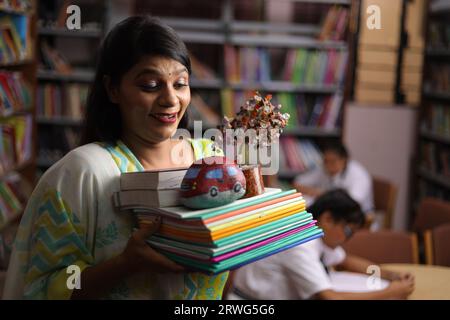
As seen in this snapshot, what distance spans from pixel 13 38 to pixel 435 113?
128 inches

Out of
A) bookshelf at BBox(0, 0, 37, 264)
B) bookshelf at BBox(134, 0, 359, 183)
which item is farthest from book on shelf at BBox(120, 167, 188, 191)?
bookshelf at BBox(134, 0, 359, 183)

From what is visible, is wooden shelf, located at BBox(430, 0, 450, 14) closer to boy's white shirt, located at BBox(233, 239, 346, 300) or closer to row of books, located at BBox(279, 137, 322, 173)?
row of books, located at BBox(279, 137, 322, 173)

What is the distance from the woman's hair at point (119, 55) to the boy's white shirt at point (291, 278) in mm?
1051

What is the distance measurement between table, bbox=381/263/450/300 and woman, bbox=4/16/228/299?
0.52m

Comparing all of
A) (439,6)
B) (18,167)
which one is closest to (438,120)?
(439,6)

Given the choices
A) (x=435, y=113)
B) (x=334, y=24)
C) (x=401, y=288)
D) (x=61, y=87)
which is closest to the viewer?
(x=401, y=288)

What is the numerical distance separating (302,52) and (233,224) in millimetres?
3540

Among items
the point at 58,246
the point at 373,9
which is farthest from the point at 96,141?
the point at 373,9

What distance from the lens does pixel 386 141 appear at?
4.63 meters

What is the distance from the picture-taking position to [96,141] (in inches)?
32.6

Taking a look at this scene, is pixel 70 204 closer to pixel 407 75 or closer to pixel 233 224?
pixel 233 224

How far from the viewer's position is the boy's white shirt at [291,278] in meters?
1.75

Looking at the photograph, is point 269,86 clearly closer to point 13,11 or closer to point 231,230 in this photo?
point 13,11

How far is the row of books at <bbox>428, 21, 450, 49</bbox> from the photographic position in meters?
4.29
